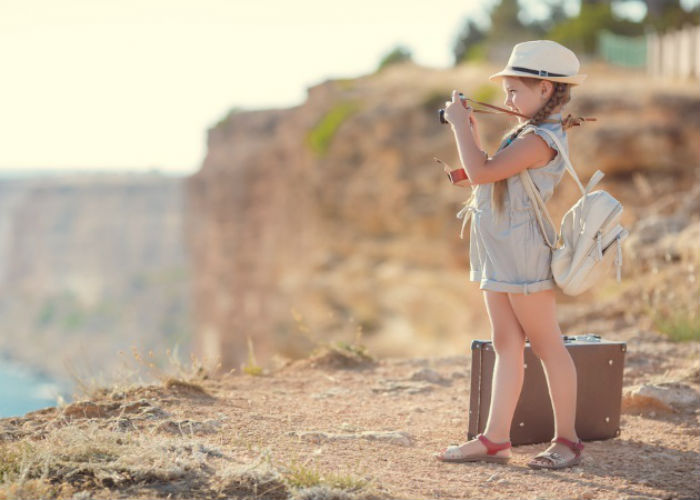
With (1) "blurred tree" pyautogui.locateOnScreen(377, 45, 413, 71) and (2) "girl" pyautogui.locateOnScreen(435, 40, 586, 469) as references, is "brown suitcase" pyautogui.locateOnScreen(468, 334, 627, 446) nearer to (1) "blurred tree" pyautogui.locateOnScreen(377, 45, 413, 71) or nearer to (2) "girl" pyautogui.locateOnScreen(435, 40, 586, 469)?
(2) "girl" pyautogui.locateOnScreen(435, 40, 586, 469)

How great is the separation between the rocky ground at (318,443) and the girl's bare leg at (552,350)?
0.19 meters

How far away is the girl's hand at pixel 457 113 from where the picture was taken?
329 cm

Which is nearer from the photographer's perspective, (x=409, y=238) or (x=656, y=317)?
(x=656, y=317)

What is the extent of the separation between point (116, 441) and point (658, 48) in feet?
62.3

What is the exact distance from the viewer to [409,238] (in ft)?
59.8

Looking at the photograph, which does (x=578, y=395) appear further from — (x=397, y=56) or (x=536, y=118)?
(x=397, y=56)

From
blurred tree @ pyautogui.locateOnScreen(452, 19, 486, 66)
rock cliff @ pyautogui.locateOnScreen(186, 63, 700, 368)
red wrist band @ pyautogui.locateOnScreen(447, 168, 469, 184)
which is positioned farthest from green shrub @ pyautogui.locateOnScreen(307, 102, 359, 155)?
red wrist band @ pyautogui.locateOnScreen(447, 168, 469, 184)

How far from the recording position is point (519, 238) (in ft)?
10.9

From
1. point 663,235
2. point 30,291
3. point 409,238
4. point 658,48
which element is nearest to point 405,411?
point 663,235

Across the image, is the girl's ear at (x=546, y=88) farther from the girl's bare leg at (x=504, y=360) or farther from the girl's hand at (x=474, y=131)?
the girl's bare leg at (x=504, y=360)

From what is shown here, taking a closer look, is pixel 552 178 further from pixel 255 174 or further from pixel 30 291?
pixel 30 291

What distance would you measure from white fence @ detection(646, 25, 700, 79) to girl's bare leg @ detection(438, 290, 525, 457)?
50.5ft

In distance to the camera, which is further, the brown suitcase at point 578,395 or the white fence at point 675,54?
the white fence at point 675,54

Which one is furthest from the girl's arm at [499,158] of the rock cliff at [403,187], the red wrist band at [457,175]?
the rock cliff at [403,187]
